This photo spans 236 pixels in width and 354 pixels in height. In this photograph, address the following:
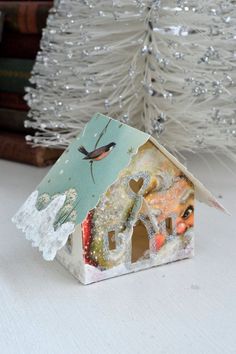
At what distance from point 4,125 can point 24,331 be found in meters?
0.66

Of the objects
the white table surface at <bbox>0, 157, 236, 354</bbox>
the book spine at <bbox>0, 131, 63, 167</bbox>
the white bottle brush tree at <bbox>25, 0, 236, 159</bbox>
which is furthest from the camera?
the book spine at <bbox>0, 131, 63, 167</bbox>

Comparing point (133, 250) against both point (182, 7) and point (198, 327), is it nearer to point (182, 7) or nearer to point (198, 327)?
point (198, 327)

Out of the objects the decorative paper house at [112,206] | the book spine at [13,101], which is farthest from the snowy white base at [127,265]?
the book spine at [13,101]

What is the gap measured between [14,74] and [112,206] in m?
0.58

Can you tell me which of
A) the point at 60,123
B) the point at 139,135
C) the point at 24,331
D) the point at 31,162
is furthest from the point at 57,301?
the point at 31,162

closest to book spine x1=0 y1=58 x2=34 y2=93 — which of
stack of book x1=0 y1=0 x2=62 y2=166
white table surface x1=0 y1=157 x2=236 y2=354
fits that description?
stack of book x1=0 y1=0 x2=62 y2=166

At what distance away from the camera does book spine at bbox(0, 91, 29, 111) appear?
3.29 feet

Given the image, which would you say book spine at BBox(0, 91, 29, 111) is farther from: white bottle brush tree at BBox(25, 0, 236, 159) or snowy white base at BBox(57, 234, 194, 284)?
snowy white base at BBox(57, 234, 194, 284)

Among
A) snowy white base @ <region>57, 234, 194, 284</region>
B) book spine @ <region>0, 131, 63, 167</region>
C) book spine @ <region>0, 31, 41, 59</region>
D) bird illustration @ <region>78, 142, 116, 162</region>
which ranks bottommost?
book spine @ <region>0, 131, 63, 167</region>

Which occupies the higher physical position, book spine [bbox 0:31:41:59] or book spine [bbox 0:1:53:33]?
book spine [bbox 0:1:53:33]

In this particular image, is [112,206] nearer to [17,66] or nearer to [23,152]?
[23,152]

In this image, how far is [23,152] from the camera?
0.93 meters

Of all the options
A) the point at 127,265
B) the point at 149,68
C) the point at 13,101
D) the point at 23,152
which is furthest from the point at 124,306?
the point at 13,101

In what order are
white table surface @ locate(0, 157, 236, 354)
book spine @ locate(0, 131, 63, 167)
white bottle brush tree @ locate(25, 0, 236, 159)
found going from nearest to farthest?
white table surface @ locate(0, 157, 236, 354) < white bottle brush tree @ locate(25, 0, 236, 159) < book spine @ locate(0, 131, 63, 167)
